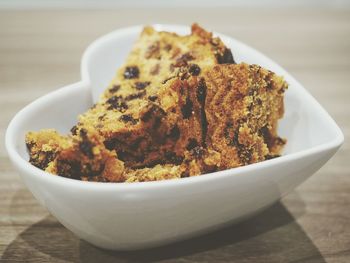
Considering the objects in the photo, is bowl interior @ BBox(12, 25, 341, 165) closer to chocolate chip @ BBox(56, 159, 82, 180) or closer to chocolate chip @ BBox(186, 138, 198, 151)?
chocolate chip @ BBox(56, 159, 82, 180)

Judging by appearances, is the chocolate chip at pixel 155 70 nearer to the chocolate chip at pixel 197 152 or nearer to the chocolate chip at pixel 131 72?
the chocolate chip at pixel 131 72

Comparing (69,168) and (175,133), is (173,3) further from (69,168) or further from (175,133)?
(69,168)

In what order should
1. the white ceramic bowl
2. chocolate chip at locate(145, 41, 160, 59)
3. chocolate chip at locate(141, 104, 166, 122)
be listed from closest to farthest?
the white ceramic bowl → chocolate chip at locate(141, 104, 166, 122) → chocolate chip at locate(145, 41, 160, 59)

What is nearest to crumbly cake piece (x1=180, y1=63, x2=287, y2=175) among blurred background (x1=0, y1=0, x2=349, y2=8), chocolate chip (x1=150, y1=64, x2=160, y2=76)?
chocolate chip (x1=150, y1=64, x2=160, y2=76)

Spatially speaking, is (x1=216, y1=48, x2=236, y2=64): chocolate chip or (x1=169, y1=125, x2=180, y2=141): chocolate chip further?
(x1=216, y1=48, x2=236, y2=64): chocolate chip

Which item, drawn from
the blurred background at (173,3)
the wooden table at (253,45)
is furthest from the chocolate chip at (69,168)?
the blurred background at (173,3)

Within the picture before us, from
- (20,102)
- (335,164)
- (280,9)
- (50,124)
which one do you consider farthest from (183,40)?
(280,9)
